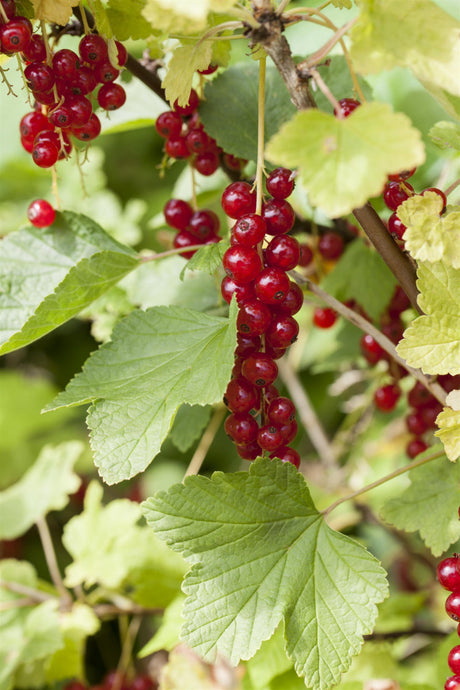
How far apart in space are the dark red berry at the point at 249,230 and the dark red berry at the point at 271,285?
0.11ft

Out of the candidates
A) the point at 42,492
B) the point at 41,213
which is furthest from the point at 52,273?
the point at 42,492

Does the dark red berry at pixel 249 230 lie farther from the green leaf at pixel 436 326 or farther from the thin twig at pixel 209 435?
the thin twig at pixel 209 435

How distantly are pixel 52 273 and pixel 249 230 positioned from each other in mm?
322

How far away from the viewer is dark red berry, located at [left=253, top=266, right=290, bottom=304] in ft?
2.13

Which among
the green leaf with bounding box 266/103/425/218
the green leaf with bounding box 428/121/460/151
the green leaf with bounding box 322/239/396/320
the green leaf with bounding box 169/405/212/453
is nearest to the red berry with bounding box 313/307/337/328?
the green leaf with bounding box 322/239/396/320

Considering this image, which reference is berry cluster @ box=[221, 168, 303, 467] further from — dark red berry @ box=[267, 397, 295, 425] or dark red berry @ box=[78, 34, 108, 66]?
dark red berry @ box=[78, 34, 108, 66]

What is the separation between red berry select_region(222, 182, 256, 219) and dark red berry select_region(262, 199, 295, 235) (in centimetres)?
2

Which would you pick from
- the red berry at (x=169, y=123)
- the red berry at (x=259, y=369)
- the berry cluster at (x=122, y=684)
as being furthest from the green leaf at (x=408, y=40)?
the berry cluster at (x=122, y=684)

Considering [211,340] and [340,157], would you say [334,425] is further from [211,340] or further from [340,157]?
[340,157]

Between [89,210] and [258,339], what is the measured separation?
1.17 m

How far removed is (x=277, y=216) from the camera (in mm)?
669

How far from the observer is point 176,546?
0.66 m

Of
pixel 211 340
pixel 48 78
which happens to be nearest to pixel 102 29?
pixel 48 78

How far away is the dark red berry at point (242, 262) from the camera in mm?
643
